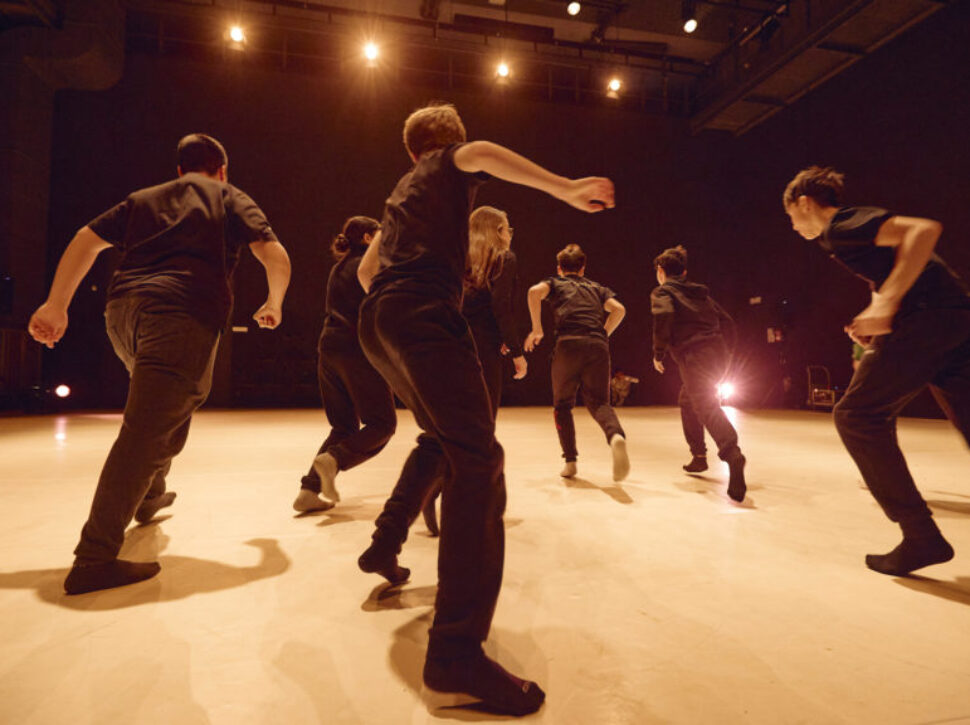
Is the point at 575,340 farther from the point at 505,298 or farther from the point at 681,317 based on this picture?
the point at 505,298

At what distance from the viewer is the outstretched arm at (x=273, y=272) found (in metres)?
1.87

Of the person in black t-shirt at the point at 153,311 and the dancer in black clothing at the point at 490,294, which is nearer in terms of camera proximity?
the person in black t-shirt at the point at 153,311

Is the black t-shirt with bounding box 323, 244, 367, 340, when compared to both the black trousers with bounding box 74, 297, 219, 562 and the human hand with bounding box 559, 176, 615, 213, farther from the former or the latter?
the human hand with bounding box 559, 176, 615, 213

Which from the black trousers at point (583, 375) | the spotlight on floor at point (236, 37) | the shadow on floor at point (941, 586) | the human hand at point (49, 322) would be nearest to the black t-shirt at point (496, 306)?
the black trousers at point (583, 375)

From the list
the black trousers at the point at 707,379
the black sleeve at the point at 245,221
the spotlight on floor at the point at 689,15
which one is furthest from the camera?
the spotlight on floor at the point at 689,15

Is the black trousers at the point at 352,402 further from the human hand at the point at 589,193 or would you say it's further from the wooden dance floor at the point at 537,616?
the human hand at the point at 589,193

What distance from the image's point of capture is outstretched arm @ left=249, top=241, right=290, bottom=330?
6.13 feet

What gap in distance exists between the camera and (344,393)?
2768 mm

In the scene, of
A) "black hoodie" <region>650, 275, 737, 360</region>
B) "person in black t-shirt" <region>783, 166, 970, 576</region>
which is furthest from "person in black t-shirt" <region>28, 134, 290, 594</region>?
"black hoodie" <region>650, 275, 737, 360</region>

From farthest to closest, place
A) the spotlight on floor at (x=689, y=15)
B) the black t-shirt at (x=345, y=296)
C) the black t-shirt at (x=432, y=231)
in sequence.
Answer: the spotlight on floor at (x=689, y=15), the black t-shirt at (x=345, y=296), the black t-shirt at (x=432, y=231)

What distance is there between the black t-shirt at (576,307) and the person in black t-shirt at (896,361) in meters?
1.57

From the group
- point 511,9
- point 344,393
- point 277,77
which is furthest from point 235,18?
point 344,393

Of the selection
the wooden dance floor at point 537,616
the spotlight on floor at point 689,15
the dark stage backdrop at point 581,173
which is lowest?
the wooden dance floor at point 537,616

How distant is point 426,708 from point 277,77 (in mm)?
10906
